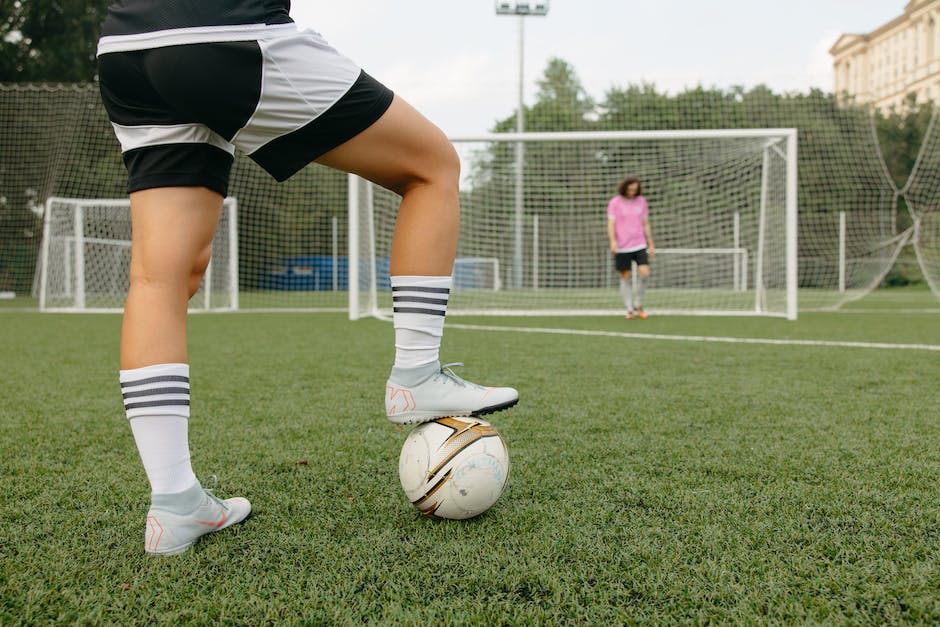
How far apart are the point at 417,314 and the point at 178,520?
25.3 inches

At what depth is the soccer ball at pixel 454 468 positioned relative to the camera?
154 centimetres

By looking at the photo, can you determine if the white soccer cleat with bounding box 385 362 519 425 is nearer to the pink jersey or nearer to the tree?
the pink jersey

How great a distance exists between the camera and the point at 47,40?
22406 millimetres

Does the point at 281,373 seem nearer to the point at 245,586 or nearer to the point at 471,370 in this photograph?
the point at 471,370

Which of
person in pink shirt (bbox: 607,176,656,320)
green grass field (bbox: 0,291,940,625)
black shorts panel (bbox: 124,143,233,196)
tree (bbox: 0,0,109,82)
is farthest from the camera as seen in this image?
tree (bbox: 0,0,109,82)

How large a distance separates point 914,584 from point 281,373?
330 cm

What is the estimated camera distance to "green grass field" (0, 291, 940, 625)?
115cm

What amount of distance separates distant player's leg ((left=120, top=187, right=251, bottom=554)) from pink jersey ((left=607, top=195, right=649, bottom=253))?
7684 mm

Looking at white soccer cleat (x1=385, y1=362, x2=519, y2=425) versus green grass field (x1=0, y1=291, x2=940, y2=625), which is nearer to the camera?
green grass field (x1=0, y1=291, x2=940, y2=625)

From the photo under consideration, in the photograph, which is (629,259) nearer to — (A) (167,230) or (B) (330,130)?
(B) (330,130)

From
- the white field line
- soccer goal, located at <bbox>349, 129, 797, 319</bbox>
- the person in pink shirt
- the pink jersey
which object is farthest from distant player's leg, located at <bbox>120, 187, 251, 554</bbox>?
the pink jersey

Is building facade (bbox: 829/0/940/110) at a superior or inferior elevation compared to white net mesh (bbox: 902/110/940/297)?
superior

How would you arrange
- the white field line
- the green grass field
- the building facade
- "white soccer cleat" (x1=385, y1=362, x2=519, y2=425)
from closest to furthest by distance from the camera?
the green grass field < "white soccer cleat" (x1=385, y1=362, x2=519, y2=425) < the white field line < the building facade

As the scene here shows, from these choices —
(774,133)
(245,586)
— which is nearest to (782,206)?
(774,133)
